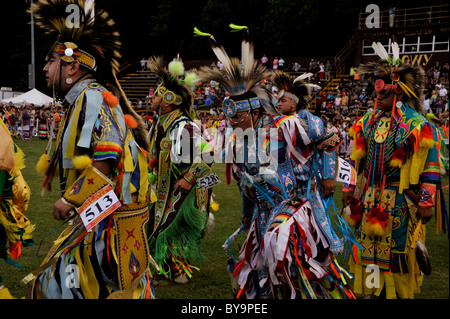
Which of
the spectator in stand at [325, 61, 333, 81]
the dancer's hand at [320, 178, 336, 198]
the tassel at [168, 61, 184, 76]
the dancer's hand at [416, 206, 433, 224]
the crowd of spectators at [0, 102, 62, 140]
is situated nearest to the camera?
the dancer's hand at [320, 178, 336, 198]

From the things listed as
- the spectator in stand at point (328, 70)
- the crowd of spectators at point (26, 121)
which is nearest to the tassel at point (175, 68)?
the crowd of spectators at point (26, 121)

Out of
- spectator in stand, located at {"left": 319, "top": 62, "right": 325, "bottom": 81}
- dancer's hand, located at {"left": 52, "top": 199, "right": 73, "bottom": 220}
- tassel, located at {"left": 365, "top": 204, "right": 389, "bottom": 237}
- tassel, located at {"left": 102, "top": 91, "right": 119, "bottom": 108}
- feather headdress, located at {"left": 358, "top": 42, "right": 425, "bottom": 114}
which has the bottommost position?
tassel, located at {"left": 365, "top": 204, "right": 389, "bottom": 237}

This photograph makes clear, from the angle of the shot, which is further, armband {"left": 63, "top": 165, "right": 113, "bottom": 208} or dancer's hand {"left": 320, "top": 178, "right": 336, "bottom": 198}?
dancer's hand {"left": 320, "top": 178, "right": 336, "bottom": 198}

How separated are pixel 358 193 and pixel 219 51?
202 cm

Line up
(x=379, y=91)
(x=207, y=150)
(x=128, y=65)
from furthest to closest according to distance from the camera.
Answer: (x=207, y=150)
(x=379, y=91)
(x=128, y=65)

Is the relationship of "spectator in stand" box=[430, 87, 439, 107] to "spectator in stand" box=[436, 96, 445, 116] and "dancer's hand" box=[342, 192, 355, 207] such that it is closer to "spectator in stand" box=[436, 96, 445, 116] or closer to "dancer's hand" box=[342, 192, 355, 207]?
"spectator in stand" box=[436, 96, 445, 116]

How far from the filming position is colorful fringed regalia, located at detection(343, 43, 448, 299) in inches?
163

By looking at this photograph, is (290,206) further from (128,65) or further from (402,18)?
(402,18)

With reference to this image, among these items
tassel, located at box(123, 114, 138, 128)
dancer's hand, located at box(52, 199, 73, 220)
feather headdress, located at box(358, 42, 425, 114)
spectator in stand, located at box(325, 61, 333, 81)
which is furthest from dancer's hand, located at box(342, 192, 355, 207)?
spectator in stand, located at box(325, 61, 333, 81)

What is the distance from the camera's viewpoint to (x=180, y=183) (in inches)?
180

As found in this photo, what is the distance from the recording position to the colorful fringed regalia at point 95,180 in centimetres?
251

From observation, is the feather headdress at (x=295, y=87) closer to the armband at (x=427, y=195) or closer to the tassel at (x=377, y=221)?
the tassel at (x=377, y=221)
